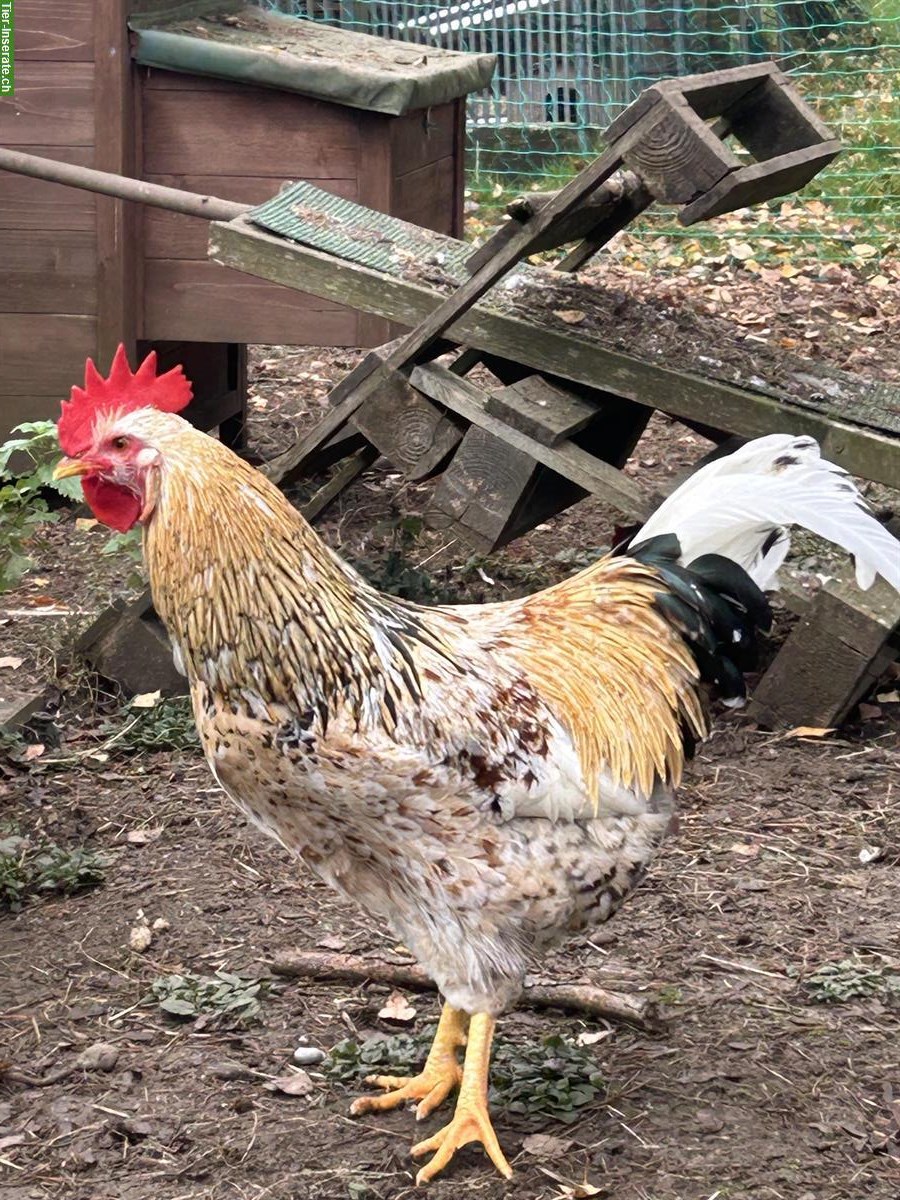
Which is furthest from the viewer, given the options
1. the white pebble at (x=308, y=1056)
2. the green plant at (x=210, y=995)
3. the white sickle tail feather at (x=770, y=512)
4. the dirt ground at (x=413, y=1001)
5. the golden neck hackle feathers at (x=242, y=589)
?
the green plant at (x=210, y=995)

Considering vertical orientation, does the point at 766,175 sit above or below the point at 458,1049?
above

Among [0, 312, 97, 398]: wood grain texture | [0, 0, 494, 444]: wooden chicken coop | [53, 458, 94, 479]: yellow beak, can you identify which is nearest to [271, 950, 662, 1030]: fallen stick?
[53, 458, 94, 479]: yellow beak

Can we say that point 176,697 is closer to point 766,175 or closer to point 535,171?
point 766,175

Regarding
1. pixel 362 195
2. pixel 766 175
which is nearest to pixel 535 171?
pixel 362 195

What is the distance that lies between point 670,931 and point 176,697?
2.22 m

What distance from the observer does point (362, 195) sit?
6.43 metres

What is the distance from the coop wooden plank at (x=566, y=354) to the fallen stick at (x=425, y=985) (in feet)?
6.24

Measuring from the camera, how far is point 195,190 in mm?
6551

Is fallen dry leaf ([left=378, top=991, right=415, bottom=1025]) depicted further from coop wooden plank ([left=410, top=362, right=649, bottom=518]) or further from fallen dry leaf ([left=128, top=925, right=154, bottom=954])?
coop wooden plank ([left=410, top=362, right=649, bottom=518])

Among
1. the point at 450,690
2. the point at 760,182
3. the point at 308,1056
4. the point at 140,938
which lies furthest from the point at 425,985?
the point at 760,182

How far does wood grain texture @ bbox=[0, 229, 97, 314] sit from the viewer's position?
21.9 ft

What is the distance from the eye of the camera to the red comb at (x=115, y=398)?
3.29 m

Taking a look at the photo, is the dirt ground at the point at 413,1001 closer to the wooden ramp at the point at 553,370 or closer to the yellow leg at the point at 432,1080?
the yellow leg at the point at 432,1080


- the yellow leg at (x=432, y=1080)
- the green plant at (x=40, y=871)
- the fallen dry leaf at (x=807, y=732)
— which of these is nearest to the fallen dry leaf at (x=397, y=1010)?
the yellow leg at (x=432, y=1080)
